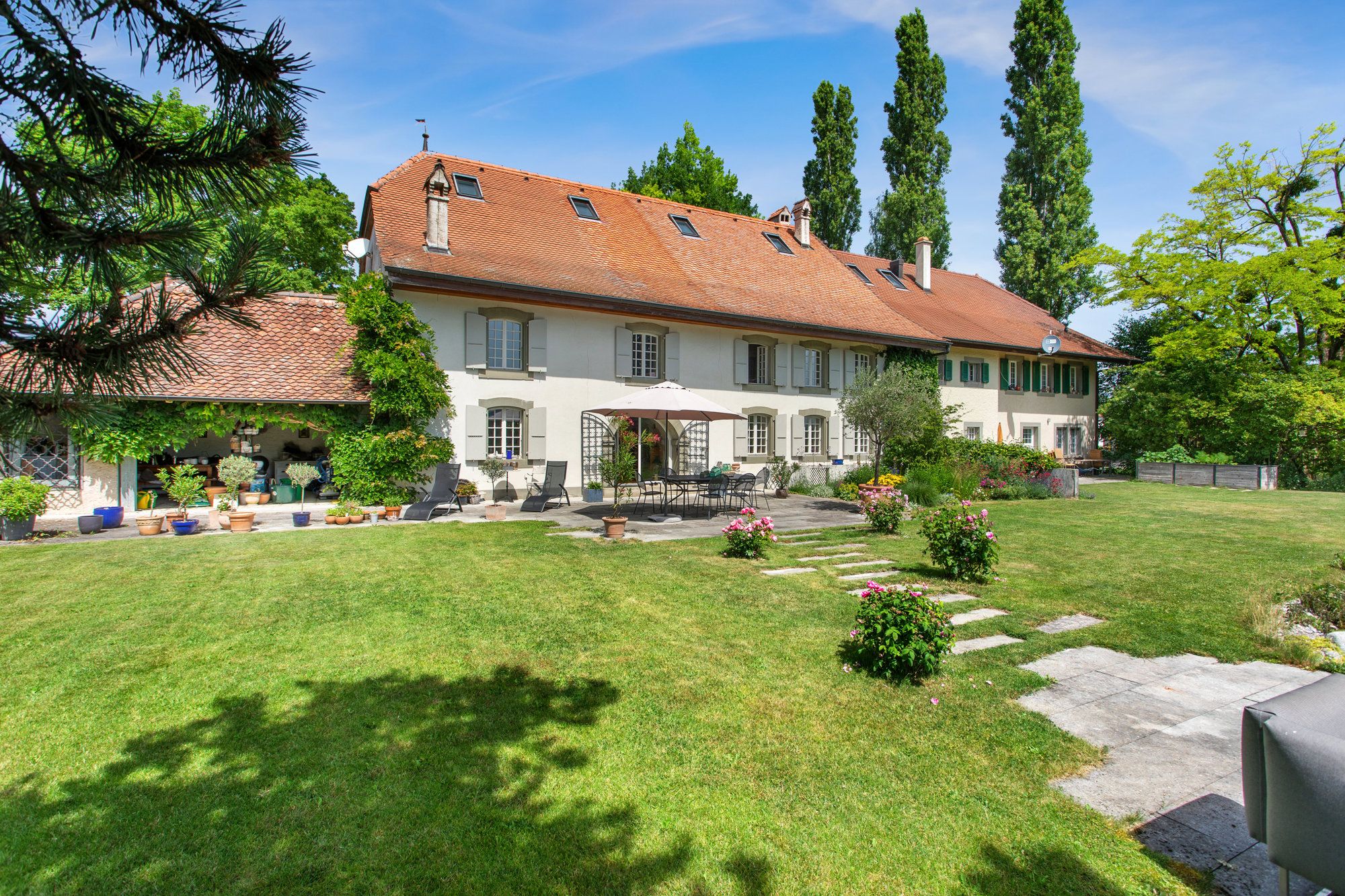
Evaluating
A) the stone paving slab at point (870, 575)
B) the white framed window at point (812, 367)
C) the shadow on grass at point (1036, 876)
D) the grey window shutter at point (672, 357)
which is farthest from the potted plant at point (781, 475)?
the shadow on grass at point (1036, 876)

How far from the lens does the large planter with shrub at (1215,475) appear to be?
63.5 feet

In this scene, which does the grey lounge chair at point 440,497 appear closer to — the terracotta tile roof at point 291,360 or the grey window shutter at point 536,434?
the grey window shutter at point 536,434

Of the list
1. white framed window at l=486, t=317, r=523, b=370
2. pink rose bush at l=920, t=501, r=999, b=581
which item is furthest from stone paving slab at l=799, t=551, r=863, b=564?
white framed window at l=486, t=317, r=523, b=370

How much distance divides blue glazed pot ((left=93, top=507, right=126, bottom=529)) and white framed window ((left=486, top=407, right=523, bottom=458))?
654 cm

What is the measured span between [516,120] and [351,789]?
984cm

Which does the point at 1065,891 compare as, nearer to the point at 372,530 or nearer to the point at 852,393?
the point at 372,530

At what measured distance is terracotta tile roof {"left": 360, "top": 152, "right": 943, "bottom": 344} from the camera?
14688 mm

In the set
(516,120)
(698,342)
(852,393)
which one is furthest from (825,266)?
(516,120)

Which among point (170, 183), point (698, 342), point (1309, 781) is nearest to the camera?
point (170, 183)

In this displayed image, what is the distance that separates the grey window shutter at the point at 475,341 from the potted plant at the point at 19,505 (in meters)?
7.34

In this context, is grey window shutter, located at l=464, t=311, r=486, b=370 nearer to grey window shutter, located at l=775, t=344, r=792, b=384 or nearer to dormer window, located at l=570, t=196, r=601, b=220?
dormer window, located at l=570, t=196, r=601, b=220

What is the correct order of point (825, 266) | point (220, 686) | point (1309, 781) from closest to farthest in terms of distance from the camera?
point (1309, 781)
point (220, 686)
point (825, 266)

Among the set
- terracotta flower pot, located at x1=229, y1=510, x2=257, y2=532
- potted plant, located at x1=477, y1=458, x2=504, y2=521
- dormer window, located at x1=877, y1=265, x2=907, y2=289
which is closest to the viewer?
terracotta flower pot, located at x1=229, y1=510, x2=257, y2=532

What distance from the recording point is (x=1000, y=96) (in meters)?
29.0
